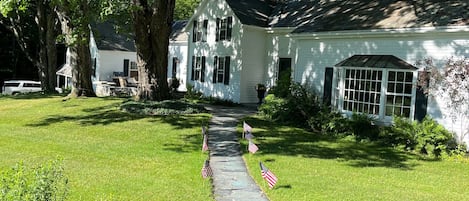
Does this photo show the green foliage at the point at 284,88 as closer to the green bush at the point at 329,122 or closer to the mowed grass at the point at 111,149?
the green bush at the point at 329,122

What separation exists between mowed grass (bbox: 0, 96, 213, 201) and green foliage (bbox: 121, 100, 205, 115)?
21.2 inches

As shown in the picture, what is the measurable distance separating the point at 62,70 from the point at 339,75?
112ft

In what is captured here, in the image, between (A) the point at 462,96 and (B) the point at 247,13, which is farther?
(B) the point at 247,13

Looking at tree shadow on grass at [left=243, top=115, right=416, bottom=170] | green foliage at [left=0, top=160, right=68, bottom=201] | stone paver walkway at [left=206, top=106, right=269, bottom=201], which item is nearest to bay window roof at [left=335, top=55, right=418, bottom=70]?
tree shadow on grass at [left=243, top=115, right=416, bottom=170]

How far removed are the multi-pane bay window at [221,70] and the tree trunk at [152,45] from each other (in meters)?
6.17

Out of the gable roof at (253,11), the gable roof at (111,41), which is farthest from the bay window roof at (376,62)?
the gable roof at (111,41)

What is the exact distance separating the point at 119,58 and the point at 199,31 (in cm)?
1264

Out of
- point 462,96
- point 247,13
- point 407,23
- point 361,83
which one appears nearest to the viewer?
point 462,96

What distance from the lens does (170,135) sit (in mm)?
13422

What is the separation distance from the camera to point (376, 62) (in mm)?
15016

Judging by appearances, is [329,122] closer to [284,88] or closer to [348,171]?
[284,88]

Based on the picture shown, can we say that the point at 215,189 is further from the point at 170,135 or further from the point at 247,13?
the point at 247,13

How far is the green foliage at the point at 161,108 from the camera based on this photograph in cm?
1731

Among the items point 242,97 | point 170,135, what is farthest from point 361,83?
point 242,97
